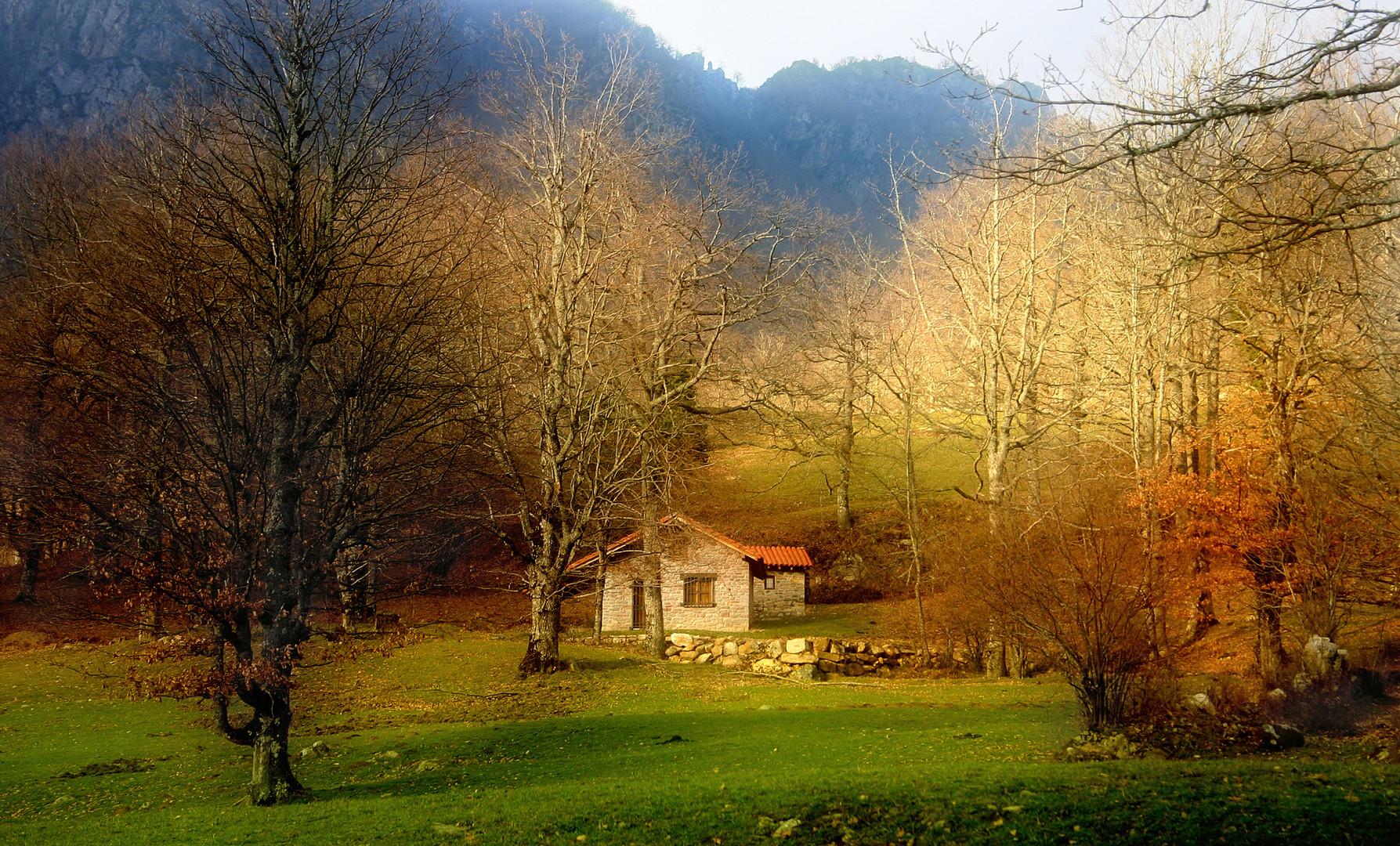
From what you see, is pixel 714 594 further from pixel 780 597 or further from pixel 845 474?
pixel 845 474

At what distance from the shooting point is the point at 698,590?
35344 millimetres

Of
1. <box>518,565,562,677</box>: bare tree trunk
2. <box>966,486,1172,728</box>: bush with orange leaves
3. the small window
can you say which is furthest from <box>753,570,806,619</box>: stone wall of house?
<box>966,486,1172,728</box>: bush with orange leaves

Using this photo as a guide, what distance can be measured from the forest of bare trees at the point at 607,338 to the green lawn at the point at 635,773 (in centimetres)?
165

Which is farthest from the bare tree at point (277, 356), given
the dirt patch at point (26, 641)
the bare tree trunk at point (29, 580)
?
the bare tree trunk at point (29, 580)

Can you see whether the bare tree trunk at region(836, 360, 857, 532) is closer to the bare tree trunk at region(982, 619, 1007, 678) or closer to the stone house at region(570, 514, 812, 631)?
the stone house at region(570, 514, 812, 631)

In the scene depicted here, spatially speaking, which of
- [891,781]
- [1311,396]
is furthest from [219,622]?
[1311,396]

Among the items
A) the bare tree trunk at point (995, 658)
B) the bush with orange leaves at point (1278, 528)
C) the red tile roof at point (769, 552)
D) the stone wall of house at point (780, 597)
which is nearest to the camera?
the bush with orange leaves at point (1278, 528)

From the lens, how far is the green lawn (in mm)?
7781

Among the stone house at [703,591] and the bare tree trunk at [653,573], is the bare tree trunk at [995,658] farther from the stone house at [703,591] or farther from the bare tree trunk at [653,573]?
the stone house at [703,591]

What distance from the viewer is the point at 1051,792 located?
335 inches

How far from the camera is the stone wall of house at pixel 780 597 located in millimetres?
36000

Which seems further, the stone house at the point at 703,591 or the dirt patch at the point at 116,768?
the stone house at the point at 703,591

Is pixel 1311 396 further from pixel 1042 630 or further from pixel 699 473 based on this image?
pixel 699 473

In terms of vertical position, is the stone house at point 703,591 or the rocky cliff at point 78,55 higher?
the rocky cliff at point 78,55
